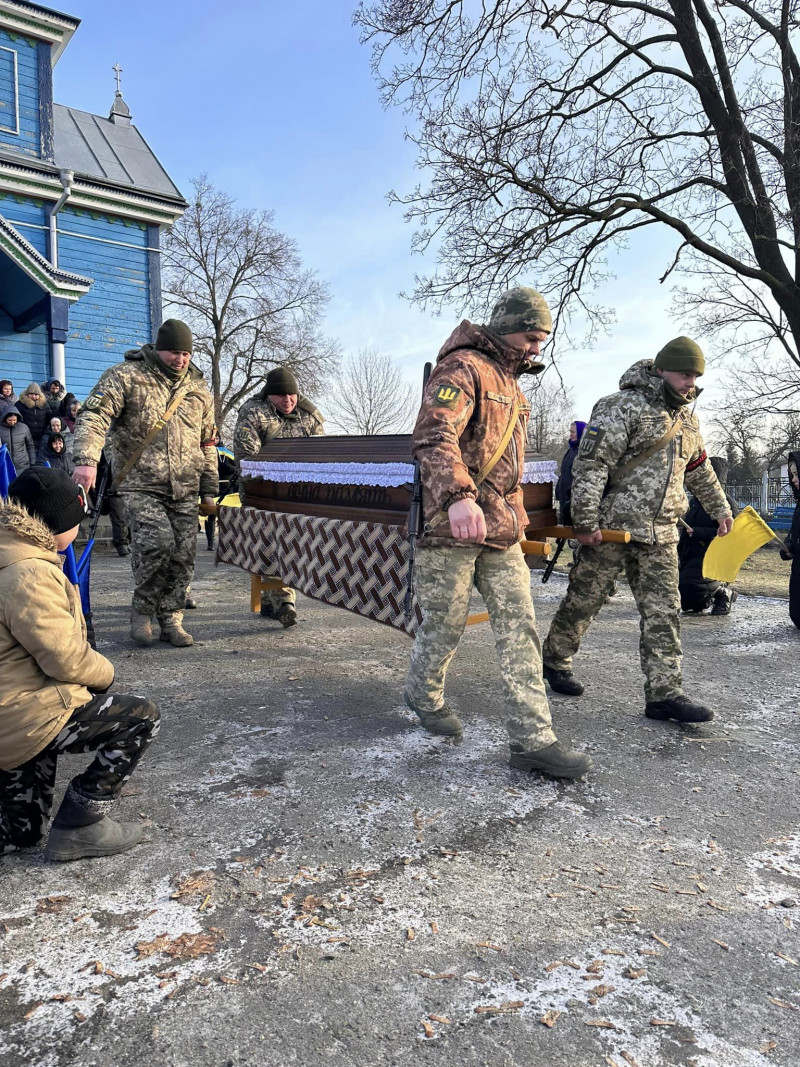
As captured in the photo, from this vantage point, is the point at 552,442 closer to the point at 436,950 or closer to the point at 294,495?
the point at 294,495

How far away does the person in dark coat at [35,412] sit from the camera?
424 inches

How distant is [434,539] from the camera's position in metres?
3.22

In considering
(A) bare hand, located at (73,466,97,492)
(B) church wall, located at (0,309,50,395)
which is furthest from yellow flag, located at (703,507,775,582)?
(B) church wall, located at (0,309,50,395)

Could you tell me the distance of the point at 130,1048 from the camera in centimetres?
163

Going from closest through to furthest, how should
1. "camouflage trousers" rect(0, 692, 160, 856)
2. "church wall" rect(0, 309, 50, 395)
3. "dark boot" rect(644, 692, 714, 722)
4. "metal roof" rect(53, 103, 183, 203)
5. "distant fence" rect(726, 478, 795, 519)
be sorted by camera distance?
"camouflage trousers" rect(0, 692, 160, 856) < "dark boot" rect(644, 692, 714, 722) < "church wall" rect(0, 309, 50, 395) < "metal roof" rect(53, 103, 183, 203) < "distant fence" rect(726, 478, 795, 519)

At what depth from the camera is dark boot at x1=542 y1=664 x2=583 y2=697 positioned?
4352 mm

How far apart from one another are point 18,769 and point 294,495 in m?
3.22

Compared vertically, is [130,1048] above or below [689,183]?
below

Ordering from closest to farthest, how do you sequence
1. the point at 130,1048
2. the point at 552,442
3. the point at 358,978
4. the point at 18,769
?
the point at 130,1048 → the point at 358,978 → the point at 18,769 → the point at 552,442

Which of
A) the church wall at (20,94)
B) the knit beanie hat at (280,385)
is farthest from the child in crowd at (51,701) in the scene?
the church wall at (20,94)

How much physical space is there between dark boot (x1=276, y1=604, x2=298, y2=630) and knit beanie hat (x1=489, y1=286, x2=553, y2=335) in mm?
3429

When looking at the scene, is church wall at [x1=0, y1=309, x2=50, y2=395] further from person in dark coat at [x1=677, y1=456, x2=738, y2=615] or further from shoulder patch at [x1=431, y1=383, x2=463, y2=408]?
shoulder patch at [x1=431, y1=383, x2=463, y2=408]

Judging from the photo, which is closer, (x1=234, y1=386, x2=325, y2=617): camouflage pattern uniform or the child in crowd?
the child in crowd

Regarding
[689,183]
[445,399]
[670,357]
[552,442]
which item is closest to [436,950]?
[445,399]
